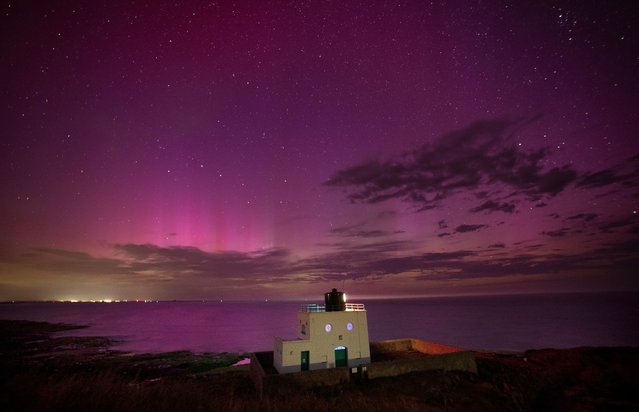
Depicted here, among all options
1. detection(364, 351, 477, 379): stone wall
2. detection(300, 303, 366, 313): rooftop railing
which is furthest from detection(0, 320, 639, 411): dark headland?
detection(300, 303, 366, 313): rooftop railing

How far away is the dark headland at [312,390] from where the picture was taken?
15.3 feet

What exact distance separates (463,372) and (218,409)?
2026 centimetres

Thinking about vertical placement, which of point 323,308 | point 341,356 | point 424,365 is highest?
point 323,308

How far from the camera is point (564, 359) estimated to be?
26.8 meters

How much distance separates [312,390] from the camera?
15750mm

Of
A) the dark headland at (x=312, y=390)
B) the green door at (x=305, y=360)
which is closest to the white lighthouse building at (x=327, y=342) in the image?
the green door at (x=305, y=360)

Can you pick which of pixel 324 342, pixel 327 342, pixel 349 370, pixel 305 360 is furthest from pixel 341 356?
pixel 305 360

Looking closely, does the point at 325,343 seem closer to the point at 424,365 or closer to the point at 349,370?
the point at 349,370

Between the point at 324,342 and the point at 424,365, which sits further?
the point at 424,365

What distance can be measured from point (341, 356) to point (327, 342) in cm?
131

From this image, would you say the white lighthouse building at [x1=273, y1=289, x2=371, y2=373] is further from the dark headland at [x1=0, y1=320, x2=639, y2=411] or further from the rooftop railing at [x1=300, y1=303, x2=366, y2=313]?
the dark headland at [x1=0, y1=320, x2=639, y2=411]

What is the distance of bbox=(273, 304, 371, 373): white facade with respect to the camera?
742 inches

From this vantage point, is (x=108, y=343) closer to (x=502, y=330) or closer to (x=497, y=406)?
(x=497, y=406)

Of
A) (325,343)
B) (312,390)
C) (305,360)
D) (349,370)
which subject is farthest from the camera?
(325,343)
